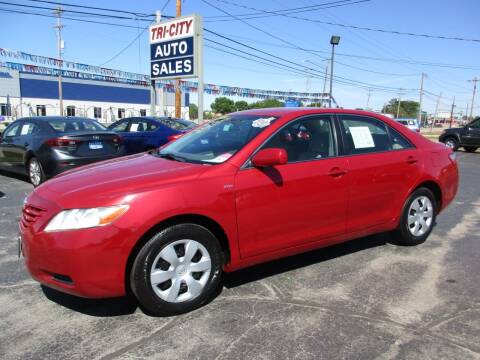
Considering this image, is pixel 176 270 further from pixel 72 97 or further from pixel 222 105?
pixel 222 105

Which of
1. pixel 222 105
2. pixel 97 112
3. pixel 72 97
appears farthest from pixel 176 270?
pixel 222 105

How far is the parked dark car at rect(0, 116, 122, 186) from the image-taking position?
7.85 meters

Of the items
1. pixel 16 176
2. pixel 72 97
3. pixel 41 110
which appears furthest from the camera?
pixel 72 97

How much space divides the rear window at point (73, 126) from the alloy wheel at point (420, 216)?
21.1ft

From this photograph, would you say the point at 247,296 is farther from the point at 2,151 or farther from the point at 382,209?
the point at 2,151

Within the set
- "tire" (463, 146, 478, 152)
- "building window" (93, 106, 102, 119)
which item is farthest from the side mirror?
"building window" (93, 106, 102, 119)

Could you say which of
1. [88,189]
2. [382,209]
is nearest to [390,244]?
[382,209]

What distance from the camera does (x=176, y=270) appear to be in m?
3.20

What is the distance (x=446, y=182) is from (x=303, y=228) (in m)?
2.38

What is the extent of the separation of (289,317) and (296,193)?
1049 millimetres

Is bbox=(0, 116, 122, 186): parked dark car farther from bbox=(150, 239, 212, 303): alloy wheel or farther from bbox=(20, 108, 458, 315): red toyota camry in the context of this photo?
bbox=(150, 239, 212, 303): alloy wheel

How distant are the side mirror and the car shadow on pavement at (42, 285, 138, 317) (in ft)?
5.05

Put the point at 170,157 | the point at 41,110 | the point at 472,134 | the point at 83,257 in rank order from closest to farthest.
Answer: the point at 83,257 → the point at 170,157 → the point at 472,134 → the point at 41,110

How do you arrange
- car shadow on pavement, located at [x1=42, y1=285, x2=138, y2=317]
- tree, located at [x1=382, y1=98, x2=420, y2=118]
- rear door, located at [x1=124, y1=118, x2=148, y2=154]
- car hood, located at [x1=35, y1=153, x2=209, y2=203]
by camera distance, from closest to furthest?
1. car hood, located at [x1=35, y1=153, x2=209, y2=203]
2. car shadow on pavement, located at [x1=42, y1=285, x2=138, y2=317]
3. rear door, located at [x1=124, y1=118, x2=148, y2=154]
4. tree, located at [x1=382, y1=98, x2=420, y2=118]
